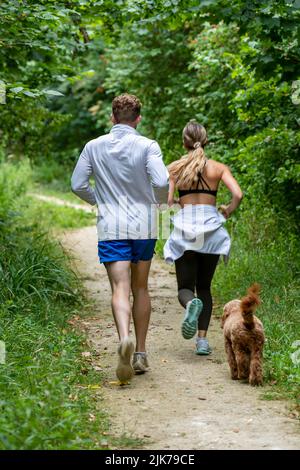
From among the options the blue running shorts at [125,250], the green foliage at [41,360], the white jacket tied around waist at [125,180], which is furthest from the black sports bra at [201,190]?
the green foliage at [41,360]

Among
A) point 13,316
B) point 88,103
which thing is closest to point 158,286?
point 13,316

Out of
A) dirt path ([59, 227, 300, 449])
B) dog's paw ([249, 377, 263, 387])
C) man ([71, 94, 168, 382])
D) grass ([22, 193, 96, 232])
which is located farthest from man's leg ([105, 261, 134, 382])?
grass ([22, 193, 96, 232])

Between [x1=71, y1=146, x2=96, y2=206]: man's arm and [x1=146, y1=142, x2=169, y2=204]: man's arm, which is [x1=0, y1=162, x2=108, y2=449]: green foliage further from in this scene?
[x1=146, y1=142, x2=169, y2=204]: man's arm

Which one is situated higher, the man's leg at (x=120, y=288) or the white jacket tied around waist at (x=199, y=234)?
the white jacket tied around waist at (x=199, y=234)

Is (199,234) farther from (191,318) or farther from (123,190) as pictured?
(123,190)

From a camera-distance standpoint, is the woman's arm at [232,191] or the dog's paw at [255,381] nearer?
the dog's paw at [255,381]

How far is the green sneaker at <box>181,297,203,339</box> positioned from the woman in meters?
0.26

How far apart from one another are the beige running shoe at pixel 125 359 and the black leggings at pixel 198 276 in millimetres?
1102

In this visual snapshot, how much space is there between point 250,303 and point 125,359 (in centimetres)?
95

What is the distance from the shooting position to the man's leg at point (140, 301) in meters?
5.87

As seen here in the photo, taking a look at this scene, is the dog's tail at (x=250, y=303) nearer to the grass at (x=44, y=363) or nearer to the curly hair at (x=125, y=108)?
the grass at (x=44, y=363)

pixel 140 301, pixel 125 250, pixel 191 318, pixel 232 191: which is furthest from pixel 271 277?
pixel 125 250

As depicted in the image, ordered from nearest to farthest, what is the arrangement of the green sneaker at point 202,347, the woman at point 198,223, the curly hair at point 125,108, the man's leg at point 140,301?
1. the curly hair at point 125,108
2. the man's leg at point 140,301
3. the woman at point 198,223
4. the green sneaker at point 202,347
